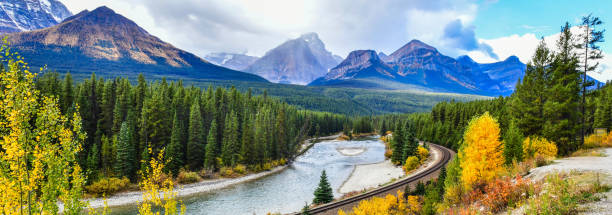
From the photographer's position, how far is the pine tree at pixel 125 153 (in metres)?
43.0

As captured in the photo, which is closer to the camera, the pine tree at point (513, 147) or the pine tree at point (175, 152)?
the pine tree at point (513, 147)

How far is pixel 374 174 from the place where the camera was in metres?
55.4

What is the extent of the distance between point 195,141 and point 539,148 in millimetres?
52718

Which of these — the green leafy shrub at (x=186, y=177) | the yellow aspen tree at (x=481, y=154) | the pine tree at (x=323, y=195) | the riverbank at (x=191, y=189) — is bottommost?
the riverbank at (x=191, y=189)

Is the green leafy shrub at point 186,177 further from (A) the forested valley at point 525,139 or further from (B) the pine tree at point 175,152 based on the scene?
(A) the forested valley at point 525,139

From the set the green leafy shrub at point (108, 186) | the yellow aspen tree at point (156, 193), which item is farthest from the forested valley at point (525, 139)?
Result: the green leafy shrub at point (108, 186)

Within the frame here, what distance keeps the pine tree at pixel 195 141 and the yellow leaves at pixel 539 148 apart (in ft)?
167

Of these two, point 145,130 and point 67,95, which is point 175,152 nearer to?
point 145,130

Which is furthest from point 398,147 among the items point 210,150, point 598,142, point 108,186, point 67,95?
point 67,95

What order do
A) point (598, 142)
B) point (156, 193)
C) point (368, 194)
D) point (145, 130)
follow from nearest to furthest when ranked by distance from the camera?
point (156, 193) < point (598, 142) < point (368, 194) < point (145, 130)

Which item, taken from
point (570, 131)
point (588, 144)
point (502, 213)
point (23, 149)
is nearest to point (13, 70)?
point (23, 149)

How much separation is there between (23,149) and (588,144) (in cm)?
4168

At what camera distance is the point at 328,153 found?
285 feet

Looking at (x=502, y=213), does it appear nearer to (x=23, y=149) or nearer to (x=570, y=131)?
(x=23, y=149)
